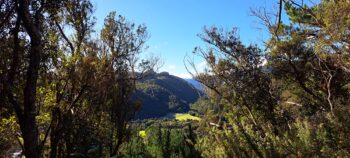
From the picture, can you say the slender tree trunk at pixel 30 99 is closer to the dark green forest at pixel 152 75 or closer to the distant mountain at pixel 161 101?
the dark green forest at pixel 152 75

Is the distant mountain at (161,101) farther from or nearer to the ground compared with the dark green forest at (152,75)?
farther from the ground

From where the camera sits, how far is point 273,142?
6.88 m

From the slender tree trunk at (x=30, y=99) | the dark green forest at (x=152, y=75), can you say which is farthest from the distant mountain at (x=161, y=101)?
the slender tree trunk at (x=30, y=99)

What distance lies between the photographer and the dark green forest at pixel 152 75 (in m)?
7.41

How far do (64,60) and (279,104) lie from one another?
12880mm

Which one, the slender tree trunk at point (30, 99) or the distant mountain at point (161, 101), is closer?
the slender tree trunk at point (30, 99)

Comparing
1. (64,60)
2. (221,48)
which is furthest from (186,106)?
(64,60)

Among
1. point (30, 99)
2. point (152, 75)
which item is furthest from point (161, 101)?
point (30, 99)

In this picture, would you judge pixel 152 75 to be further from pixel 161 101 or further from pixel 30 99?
pixel 161 101

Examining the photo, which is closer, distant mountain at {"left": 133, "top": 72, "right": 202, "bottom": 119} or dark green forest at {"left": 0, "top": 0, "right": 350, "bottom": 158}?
dark green forest at {"left": 0, "top": 0, "right": 350, "bottom": 158}

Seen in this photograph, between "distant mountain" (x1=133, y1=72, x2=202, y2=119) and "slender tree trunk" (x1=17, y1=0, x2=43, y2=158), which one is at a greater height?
"distant mountain" (x1=133, y1=72, x2=202, y2=119)

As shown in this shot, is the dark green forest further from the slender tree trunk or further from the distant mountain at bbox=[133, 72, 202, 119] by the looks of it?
the distant mountain at bbox=[133, 72, 202, 119]

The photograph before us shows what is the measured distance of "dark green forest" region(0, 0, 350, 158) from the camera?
741cm

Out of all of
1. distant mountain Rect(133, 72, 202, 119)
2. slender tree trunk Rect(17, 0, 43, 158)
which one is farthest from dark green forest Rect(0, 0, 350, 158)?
distant mountain Rect(133, 72, 202, 119)
